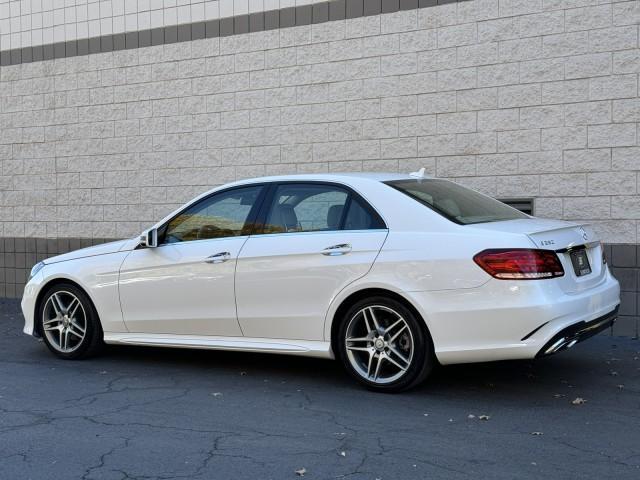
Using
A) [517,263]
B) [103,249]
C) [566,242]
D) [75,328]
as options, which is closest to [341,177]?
[517,263]

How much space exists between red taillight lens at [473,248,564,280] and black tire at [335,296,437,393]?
0.65 m

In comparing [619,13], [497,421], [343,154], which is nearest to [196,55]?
[343,154]

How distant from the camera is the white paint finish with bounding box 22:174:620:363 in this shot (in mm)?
6059

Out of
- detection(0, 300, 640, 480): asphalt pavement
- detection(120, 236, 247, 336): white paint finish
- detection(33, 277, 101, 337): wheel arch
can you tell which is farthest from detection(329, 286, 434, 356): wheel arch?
detection(33, 277, 101, 337): wheel arch

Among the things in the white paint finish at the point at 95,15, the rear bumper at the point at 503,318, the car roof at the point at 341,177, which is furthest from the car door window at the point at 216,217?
the white paint finish at the point at 95,15

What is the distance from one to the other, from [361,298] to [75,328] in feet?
9.78

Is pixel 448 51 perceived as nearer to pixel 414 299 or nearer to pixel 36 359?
pixel 414 299

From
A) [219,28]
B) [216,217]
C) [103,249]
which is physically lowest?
[103,249]

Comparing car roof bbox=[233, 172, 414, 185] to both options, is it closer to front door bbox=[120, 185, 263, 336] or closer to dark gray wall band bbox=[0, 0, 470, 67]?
front door bbox=[120, 185, 263, 336]

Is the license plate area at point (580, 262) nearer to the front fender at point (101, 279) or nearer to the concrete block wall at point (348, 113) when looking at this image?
the concrete block wall at point (348, 113)

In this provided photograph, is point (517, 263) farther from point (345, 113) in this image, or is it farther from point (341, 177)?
point (345, 113)

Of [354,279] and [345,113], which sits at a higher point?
[345,113]

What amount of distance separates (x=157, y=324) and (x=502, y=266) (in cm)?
304

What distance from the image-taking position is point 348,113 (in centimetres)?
1073
